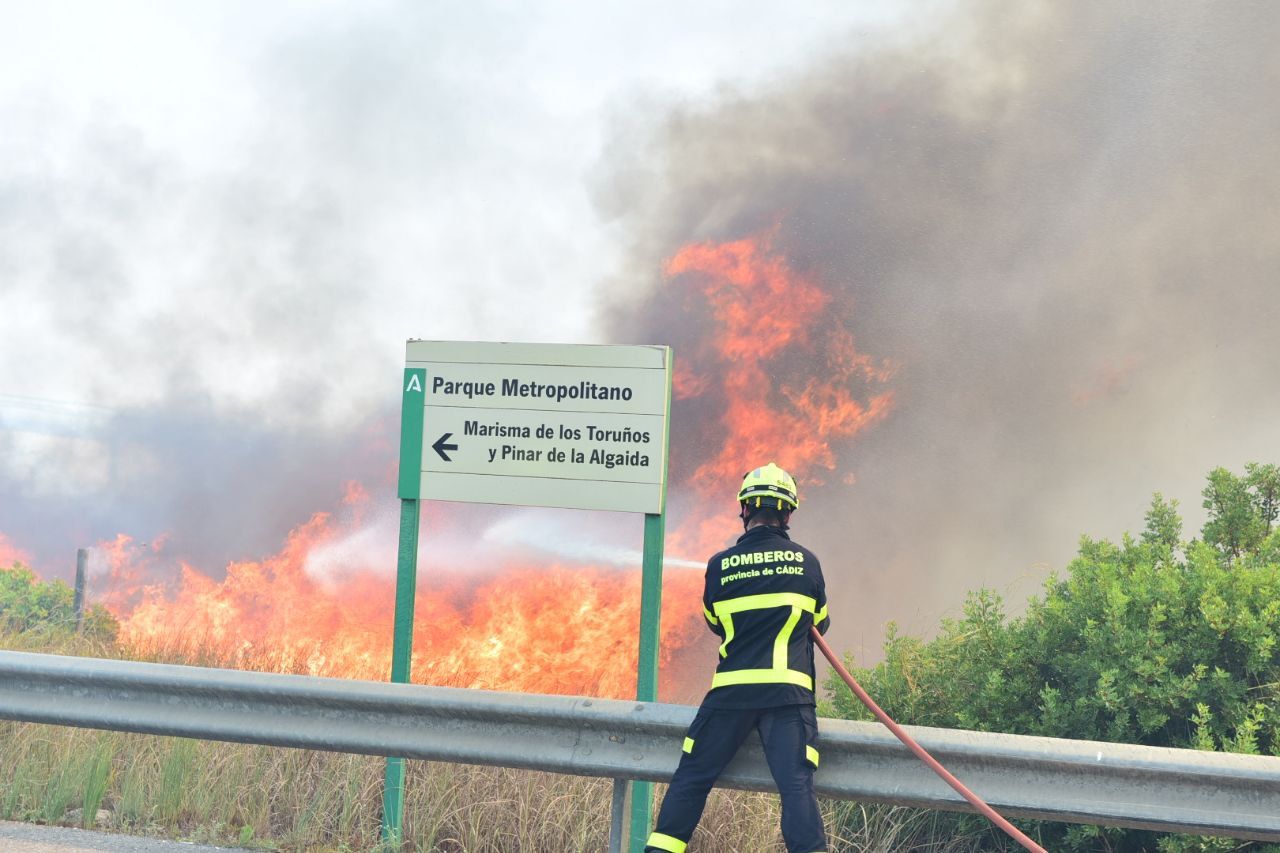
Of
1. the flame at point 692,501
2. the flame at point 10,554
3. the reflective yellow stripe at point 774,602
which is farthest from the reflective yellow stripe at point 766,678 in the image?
the flame at point 10,554

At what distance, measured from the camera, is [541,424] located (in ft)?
18.5

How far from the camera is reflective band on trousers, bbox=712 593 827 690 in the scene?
155 inches

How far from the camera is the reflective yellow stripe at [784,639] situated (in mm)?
3965

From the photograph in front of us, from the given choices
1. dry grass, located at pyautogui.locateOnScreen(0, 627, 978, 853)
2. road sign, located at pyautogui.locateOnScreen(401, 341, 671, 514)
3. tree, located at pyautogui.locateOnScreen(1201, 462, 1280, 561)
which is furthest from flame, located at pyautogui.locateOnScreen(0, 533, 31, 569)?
tree, located at pyautogui.locateOnScreen(1201, 462, 1280, 561)

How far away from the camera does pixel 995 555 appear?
13.6 metres

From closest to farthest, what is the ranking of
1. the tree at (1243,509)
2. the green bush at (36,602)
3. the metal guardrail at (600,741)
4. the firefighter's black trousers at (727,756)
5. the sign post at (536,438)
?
the metal guardrail at (600,741) → the firefighter's black trousers at (727,756) → the sign post at (536,438) → the tree at (1243,509) → the green bush at (36,602)

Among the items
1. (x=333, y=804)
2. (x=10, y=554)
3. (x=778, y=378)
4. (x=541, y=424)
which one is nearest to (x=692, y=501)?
(x=778, y=378)

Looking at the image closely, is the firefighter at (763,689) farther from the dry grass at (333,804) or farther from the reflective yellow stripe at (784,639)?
the dry grass at (333,804)

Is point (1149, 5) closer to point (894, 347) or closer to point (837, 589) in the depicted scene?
point (894, 347)

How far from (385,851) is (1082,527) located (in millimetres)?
10689

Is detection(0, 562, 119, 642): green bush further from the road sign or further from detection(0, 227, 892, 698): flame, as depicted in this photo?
the road sign

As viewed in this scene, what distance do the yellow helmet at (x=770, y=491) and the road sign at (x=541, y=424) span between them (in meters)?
1.17

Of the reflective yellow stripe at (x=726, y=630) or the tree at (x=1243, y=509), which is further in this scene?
the tree at (x=1243, y=509)

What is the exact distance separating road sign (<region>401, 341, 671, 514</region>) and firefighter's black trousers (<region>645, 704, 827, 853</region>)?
164 centimetres
